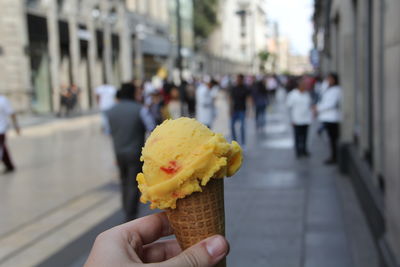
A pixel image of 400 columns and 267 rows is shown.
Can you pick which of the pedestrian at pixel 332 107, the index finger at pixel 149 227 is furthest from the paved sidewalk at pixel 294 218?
the index finger at pixel 149 227

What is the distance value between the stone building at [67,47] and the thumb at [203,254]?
25874 mm

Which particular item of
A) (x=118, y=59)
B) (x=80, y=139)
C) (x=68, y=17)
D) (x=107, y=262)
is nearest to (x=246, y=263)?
(x=107, y=262)

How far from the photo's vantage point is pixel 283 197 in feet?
26.8

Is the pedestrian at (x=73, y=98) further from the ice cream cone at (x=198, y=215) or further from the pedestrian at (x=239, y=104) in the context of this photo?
the ice cream cone at (x=198, y=215)

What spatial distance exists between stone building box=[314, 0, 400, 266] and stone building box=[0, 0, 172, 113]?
64.8 ft

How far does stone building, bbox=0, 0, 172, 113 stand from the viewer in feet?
85.6

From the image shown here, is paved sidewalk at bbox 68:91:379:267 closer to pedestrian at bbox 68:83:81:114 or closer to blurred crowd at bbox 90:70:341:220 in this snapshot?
blurred crowd at bbox 90:70:341:220

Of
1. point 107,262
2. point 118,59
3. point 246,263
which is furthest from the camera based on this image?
point 118,59

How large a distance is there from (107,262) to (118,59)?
40504 mm

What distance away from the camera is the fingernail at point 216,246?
1.67m

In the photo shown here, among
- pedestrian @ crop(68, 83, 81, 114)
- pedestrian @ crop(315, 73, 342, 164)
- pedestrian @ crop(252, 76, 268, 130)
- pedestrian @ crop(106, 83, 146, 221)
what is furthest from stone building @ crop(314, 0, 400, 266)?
pedestrian @ crop(68, 83, 81, 114)

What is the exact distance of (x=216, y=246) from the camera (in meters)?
1.69

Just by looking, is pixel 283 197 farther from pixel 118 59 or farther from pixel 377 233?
pixel 118 59

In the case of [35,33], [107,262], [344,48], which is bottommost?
[107,262]
